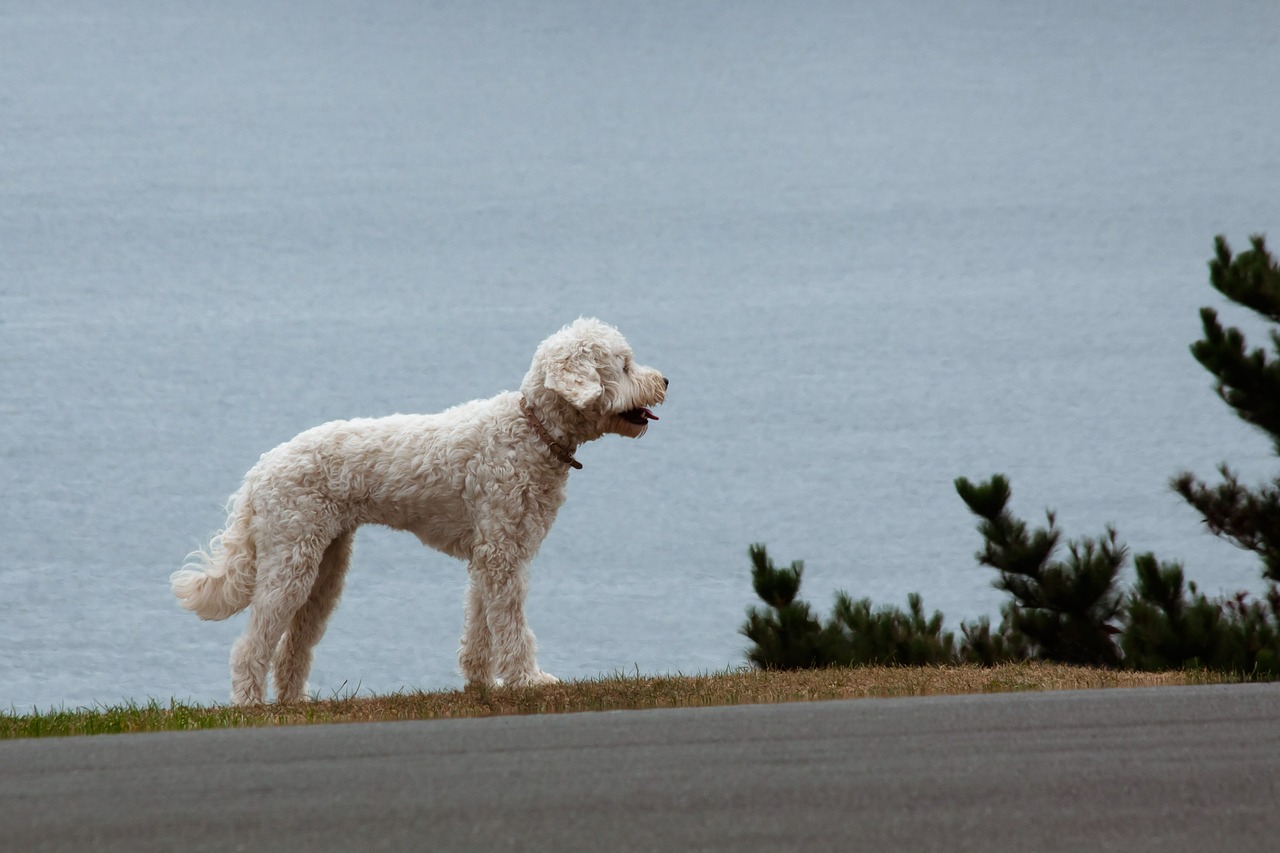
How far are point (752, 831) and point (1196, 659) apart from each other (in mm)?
7585

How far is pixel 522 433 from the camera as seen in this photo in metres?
9.03

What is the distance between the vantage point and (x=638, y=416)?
9.09 m

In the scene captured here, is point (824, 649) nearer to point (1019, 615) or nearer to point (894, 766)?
point (1019, 615)

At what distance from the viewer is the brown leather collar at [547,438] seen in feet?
29.6

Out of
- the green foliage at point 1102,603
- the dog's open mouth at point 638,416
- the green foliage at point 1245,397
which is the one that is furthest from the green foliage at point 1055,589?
the dog's open mouth at point 638,416

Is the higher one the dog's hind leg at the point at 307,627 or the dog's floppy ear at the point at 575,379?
the dog's floppy ear at the point at 575,379

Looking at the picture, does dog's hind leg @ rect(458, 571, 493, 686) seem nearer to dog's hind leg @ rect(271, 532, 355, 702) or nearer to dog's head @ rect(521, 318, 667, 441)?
dog's hind leg @ rect(271, 532, 355, 702)

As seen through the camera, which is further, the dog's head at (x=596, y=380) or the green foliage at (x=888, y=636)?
the green foliage at (x=888, y=636)

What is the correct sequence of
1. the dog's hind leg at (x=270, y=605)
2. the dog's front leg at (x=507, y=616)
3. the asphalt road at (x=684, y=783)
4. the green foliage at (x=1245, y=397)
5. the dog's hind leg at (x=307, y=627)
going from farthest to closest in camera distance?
the green foliage at (x=1245, y=397) < the dog's hind leg at (x=307, y=627) < the dog's hind leg at (x=270, y=605) < the dog's front leg at (x=507, y=616) < the asphalt road at (x=684, y=783)

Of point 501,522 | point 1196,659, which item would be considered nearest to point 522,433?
point 501,522

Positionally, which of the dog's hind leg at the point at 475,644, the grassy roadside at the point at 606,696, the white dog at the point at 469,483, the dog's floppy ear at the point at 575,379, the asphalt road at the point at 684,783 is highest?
the dog's floppy ear at the point at 575,379

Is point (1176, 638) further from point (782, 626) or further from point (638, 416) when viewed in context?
point (638, 416)

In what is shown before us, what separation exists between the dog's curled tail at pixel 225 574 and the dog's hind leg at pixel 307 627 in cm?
39

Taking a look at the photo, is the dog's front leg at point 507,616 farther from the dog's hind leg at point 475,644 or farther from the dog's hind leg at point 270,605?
the dog's hind leg at point 270,605
